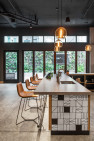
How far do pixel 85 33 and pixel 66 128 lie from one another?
8293 mm

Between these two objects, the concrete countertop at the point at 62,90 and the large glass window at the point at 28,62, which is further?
the large glass window at the point at 28,62

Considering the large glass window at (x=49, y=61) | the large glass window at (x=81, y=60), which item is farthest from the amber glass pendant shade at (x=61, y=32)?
the large glass window at (x=81, y=60)

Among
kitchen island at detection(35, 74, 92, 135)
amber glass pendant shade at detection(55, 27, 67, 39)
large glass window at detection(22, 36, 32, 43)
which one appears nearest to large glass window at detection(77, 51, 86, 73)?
large glass window at detection(22, 36, 32, 43)

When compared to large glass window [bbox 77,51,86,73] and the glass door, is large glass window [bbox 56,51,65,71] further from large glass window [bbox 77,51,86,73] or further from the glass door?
the glass door

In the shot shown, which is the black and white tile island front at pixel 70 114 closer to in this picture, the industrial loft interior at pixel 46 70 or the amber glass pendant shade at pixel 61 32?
the industrial loft interior at pixel 46 70

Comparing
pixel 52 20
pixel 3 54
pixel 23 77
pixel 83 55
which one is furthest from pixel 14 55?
pixel 83 55

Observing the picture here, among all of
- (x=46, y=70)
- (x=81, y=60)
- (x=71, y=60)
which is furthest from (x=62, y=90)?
(x=81, y=60)

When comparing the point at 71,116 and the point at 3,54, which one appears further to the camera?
the point at 3,54

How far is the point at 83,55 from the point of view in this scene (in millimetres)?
9625

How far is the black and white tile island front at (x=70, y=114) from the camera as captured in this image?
242cm

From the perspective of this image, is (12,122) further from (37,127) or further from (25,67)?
(25,67)

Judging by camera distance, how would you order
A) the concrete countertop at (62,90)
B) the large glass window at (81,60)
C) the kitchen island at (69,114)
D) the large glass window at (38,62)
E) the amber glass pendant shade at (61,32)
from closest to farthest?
the concrete countertop at (62,90)
the kitchen island at (69,114)
the amber glass pendant shade at (61,32)
the large glass window at (81,60)
the large glass window at (38,62)

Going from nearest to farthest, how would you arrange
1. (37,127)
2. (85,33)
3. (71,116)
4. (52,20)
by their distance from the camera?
1. (71,116)
2. (37,127)
3. (52,20)
4. (85,33)

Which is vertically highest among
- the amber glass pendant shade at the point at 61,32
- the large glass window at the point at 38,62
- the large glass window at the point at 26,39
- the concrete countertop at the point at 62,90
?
the large glass window at the point at 26,39
